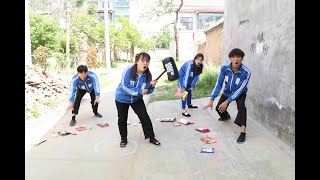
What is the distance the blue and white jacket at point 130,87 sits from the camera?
533cm

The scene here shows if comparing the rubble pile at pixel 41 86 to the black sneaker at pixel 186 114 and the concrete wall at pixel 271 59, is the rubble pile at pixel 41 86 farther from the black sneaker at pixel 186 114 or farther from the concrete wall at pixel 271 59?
the concrete wall at pixel 271 59

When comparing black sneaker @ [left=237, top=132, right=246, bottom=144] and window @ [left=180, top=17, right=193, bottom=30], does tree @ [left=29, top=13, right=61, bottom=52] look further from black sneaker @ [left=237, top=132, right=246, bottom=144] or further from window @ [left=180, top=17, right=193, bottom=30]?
window @ [left=180, top=17, right=193, bottom=30]

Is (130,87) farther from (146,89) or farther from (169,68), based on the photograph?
(169,68)

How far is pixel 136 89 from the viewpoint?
5367 millimetres

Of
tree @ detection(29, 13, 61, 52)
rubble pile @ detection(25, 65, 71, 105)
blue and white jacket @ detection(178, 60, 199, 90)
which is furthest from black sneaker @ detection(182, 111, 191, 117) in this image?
tree @ detection(29, 13, 61, 52)

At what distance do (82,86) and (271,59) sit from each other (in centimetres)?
400

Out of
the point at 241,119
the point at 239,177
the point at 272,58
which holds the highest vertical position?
the point at 272,58

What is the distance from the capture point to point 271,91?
597 cm

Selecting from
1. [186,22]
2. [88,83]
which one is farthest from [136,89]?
[186,22]

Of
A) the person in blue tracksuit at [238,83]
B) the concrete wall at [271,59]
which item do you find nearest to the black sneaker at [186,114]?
the concrete wall at [271,59]
